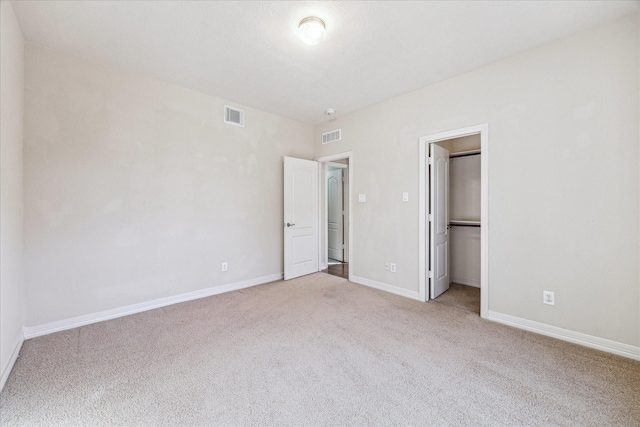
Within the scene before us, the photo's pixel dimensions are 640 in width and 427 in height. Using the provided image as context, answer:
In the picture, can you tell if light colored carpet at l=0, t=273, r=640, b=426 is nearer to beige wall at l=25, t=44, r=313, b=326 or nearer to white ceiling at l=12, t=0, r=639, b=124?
beige wall at l=25, t=44, r=313, b=326

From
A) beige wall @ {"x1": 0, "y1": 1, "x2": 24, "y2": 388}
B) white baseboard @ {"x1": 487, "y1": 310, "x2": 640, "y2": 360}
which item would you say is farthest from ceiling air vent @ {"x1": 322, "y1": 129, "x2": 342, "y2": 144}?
beige wall @ {"x1": 0, "y1": 1, "x2": 24, "y2": 388}

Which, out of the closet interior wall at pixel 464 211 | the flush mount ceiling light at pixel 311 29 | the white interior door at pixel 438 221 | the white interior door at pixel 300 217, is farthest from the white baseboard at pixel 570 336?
the flush mount ceiling light at pixel 311 29

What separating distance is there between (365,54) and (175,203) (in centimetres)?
279

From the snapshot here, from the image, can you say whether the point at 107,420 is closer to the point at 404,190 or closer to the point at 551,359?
the point at 551,359

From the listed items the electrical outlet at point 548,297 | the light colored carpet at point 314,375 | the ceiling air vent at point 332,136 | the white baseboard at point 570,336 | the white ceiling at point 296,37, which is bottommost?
the light colored carpet at point 314,375

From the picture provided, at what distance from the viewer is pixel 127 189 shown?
121 inches

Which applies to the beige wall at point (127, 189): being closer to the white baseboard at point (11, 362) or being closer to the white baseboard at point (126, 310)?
→ the white baseboard at point (126, 310)

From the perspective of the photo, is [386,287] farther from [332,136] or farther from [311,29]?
[311,29]

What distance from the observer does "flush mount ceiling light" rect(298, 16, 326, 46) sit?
2189mm

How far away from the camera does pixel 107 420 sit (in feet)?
5.10

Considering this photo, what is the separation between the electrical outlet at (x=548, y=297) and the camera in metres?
2.56

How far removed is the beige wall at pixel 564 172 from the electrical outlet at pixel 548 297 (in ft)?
0.14

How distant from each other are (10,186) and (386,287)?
4.05 metres

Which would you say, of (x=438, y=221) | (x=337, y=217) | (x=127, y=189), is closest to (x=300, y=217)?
(x=337, y=217)
